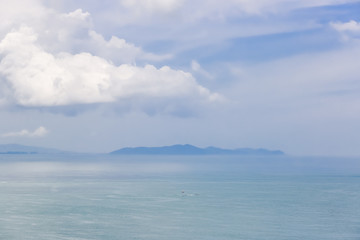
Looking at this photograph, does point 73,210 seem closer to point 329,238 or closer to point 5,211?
point 5,211

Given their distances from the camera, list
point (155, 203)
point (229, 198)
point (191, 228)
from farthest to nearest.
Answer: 1. point (229, 198)
2. point (155, 203)
3. point (191, 228)

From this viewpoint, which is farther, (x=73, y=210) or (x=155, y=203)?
(x=155, y=203)

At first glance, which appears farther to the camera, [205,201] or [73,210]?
[205,201]

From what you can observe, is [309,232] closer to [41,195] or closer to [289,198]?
[289,198]

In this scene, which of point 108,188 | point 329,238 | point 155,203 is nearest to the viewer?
point 329,238

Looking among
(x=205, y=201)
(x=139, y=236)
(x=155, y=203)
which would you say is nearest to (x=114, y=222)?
(x=139, y=236)

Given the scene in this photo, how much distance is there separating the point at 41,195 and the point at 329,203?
152 ft

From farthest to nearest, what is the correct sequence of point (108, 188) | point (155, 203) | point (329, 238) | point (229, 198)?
point (108, 188), point (229, 198), point (155, 203), point (329, 238)

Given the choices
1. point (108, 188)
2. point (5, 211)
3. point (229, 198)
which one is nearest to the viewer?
point (5, 211)

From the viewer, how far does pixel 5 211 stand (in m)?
55.6

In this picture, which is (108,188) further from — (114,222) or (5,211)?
(114,222)

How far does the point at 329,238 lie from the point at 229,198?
27.6 metres

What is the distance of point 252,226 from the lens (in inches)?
1886

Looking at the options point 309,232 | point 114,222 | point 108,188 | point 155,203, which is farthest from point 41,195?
point 309,232
